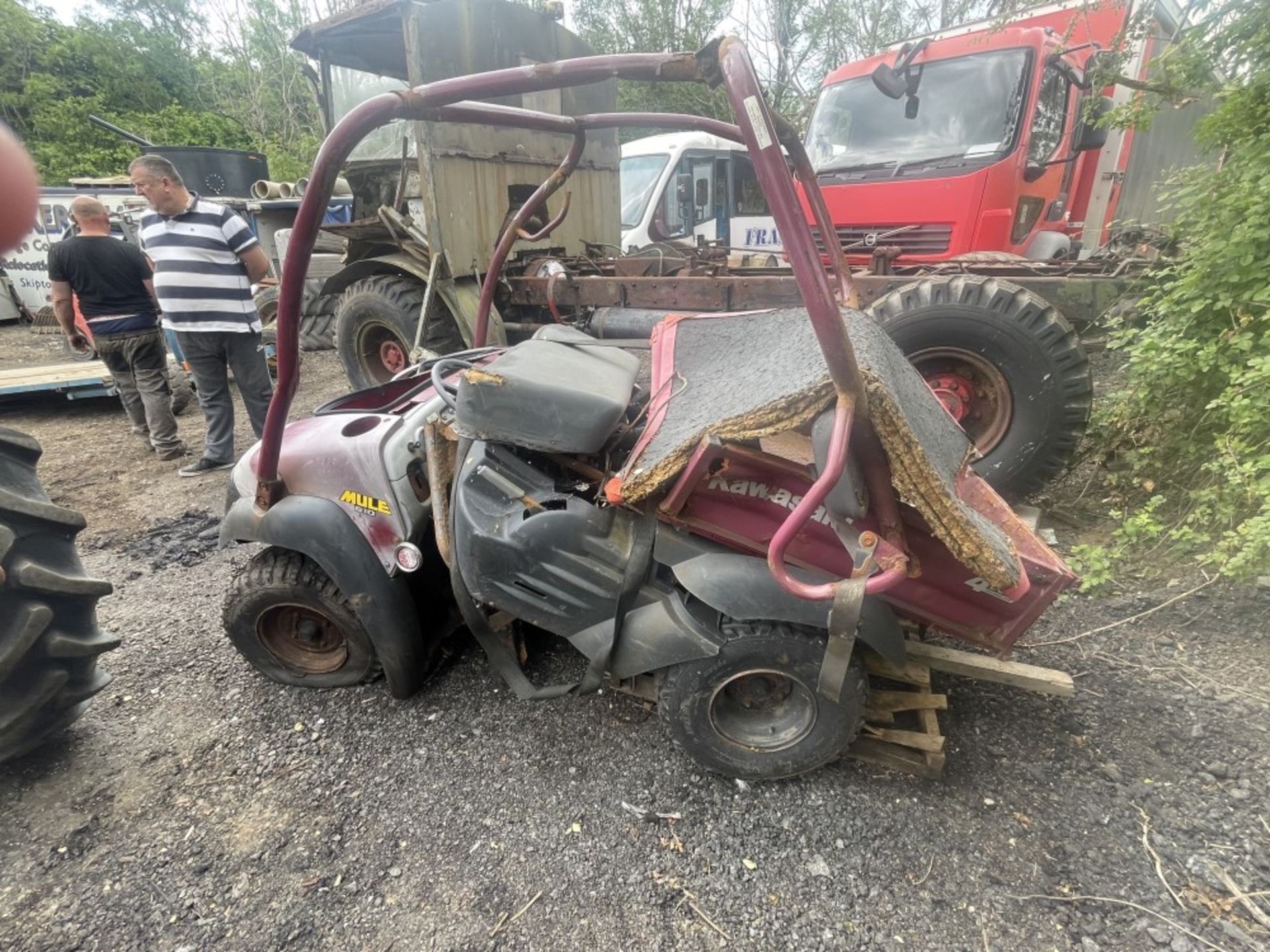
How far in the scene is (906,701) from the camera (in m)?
1.96

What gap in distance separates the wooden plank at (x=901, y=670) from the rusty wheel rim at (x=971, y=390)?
4.93ft

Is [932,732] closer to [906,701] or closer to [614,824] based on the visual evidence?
[906,701]

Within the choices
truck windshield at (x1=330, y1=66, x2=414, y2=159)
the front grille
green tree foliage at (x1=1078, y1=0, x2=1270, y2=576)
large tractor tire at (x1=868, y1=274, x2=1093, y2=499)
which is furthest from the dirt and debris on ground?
truck windshield at (x1=330, y1=66, x2=414, y2=159)

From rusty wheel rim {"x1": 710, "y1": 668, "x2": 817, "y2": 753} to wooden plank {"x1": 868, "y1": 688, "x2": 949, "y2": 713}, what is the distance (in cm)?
22

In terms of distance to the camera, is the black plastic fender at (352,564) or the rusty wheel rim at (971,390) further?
the rusty wheel rim at (971,390)

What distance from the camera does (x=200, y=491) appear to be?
405 centimetres

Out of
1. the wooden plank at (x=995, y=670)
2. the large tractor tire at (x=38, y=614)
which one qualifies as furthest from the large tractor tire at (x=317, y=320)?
the wooden plank at (x=995, y=670)

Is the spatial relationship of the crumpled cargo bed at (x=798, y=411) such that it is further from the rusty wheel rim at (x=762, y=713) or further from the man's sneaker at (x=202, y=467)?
the man's sneaker at (x=202, y=467)

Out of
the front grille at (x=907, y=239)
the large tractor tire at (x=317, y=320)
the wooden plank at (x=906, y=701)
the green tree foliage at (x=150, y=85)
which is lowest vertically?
the wooden plank at (x=906, y=701)

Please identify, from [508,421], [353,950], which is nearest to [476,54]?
[508,421]

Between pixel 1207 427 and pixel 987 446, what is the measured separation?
2.82ft

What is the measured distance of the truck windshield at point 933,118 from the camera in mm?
4434

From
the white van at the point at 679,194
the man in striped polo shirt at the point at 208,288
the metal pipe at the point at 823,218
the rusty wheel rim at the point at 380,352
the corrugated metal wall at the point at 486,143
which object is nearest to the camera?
the metal pipe at the point at 823,218

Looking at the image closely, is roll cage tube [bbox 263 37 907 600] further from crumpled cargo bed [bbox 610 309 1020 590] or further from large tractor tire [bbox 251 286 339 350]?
large tractor tire [bbox 251 286 339 350]
